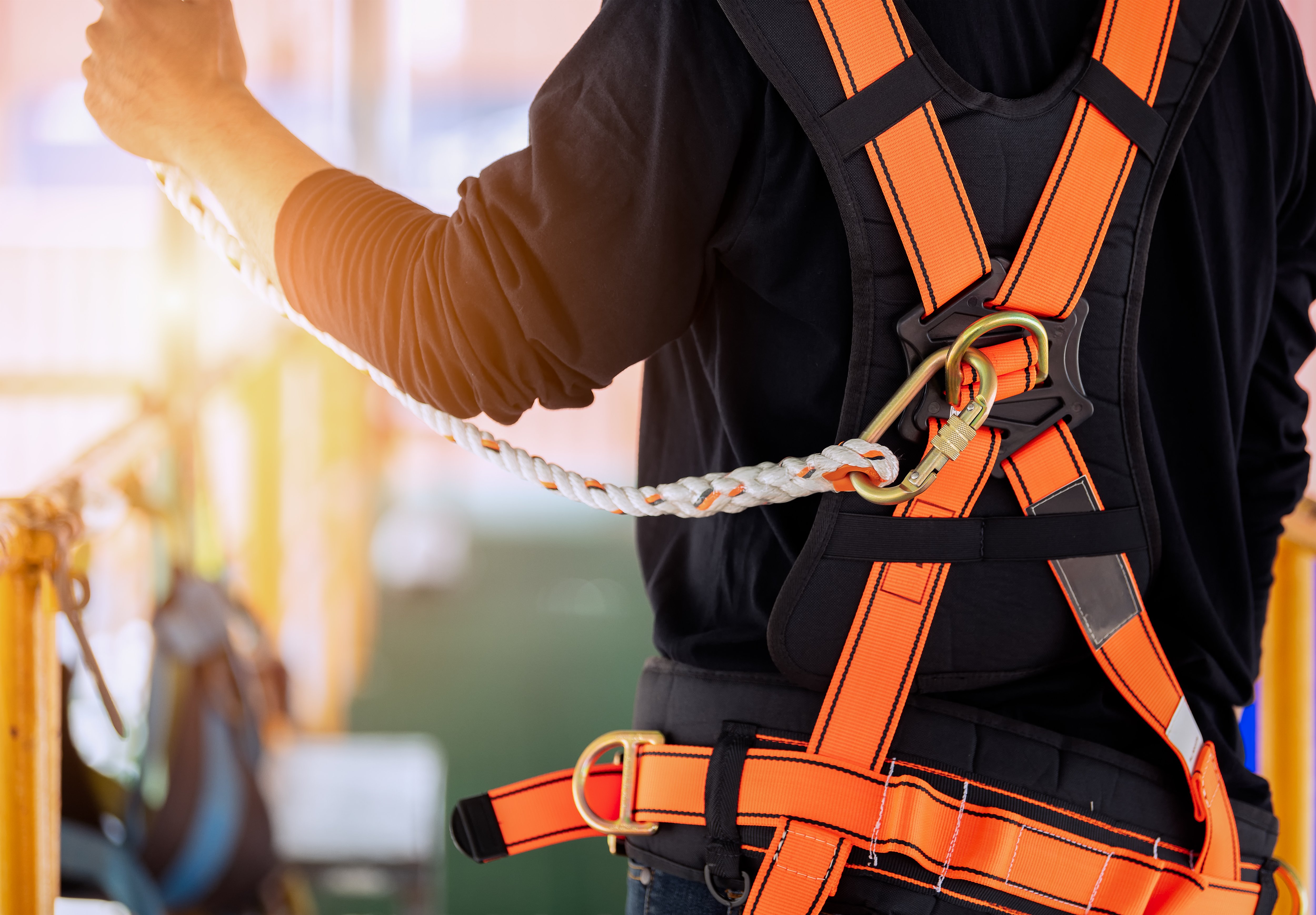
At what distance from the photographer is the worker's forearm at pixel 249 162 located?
567 mm

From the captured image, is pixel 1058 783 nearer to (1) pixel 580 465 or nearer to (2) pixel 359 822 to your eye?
(2) pixel 359 822

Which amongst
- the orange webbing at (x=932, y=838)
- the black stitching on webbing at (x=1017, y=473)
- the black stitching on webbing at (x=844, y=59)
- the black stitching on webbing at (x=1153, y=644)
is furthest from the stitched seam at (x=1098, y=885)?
the black stitching on webbing at (x=844, y=59)

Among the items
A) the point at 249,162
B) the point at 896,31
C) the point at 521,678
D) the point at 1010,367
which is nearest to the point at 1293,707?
the point at 1010,367

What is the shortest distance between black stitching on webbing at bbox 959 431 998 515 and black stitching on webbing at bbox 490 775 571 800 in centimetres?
30

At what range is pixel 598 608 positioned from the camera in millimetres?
3953

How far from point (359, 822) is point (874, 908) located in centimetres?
195

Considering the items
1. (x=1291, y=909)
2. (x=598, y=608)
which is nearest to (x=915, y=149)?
(x=1291, y=909)

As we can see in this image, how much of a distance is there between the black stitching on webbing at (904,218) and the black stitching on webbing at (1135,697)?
232 mm

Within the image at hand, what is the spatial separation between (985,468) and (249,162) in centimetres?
A: 44

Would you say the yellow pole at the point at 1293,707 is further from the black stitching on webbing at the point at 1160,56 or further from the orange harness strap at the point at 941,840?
the black stitching on webbing at the point at 1160,56

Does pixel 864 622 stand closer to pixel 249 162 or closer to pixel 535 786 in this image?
pixel 535 786

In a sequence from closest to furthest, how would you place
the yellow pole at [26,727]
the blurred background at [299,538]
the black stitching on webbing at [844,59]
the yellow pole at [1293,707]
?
Result: the black stitching on webbing at [844,59] → the yellow pole at [26,727] → the yellow pole at [1293,707] → the blurred background at [299,538]

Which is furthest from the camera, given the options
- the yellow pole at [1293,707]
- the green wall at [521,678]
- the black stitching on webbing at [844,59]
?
the green wall at [521,678]

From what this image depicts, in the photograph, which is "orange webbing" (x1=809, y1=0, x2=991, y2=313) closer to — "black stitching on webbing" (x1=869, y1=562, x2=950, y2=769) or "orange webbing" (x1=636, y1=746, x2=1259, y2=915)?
"black stitching on webbing" (x1=869, y1=562, x2=950, y2=769)
